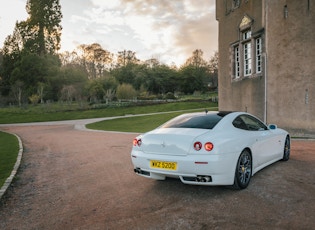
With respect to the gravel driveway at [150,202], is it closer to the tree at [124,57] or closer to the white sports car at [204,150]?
the white sports car at [204,150]

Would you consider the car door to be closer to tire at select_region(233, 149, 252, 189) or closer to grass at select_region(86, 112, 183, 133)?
tire at select_region(233, 149, 252, 189)

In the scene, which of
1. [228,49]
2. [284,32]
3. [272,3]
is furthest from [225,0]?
[284,32]

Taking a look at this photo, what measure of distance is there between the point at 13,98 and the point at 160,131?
182 feet

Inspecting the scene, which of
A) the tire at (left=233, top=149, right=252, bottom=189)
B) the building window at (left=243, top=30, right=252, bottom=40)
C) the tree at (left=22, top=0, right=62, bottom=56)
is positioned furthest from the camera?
the tree at (left=22, top=0, right=62, bottom=56)

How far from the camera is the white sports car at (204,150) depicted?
4.54 m

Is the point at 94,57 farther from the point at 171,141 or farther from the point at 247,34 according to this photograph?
the point at 171,141

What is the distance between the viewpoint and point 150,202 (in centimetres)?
Result: 455

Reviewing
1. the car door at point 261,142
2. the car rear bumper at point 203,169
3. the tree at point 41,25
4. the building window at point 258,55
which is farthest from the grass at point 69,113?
the car rear bumper at point 203,169

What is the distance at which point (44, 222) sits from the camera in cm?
398

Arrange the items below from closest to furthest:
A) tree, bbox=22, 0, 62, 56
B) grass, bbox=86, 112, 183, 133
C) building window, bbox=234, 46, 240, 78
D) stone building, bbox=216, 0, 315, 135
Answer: stone building, bbox=216, 0, 315, 135
building window, bbox=234, 46, 240, 78
grass, bbox=86, 112, 183, 133
tree, bbox=22, 0, 62, 56

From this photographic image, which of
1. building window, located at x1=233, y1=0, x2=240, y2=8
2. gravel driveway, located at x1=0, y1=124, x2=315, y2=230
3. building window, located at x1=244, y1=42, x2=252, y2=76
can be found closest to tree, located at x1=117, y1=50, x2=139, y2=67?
building window, located at x1=233, y1=0, x2=240, y2=8

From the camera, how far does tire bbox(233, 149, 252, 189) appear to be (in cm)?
487

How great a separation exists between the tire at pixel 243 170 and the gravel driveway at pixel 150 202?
0.44 ft

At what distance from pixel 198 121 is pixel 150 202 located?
183 centimetres
